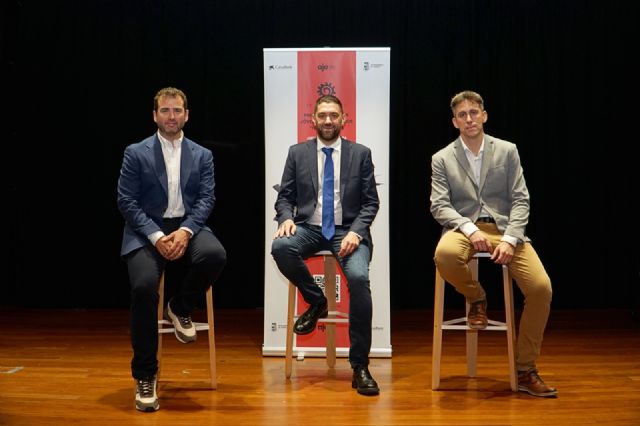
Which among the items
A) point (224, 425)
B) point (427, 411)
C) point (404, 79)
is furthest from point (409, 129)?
point (224, 425)

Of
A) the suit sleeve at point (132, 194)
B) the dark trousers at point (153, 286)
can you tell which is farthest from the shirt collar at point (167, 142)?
the dark trousers at point (153, 286)

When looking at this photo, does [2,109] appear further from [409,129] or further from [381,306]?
[381,306]

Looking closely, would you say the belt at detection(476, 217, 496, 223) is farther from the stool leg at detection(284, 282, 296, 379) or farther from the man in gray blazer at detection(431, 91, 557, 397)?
the stool leg at detection(284, 282, 296, 379)

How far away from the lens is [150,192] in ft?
→ 10.6

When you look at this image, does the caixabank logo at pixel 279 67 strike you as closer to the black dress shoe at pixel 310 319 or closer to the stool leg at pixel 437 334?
the black dress shoe at pixel 310 319

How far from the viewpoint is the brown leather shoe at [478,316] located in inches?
123

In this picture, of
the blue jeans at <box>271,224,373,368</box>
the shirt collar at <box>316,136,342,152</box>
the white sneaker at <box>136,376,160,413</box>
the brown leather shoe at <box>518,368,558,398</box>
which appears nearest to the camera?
the white sneaker at <box>136,376,160,413</box>

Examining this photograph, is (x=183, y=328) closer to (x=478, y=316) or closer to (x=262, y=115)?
(x=478, y=316)

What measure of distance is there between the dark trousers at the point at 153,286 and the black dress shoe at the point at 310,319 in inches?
19.4

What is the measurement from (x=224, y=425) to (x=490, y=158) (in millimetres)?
1756

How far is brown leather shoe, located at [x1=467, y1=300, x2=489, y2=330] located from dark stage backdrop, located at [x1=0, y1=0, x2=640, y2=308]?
2387 mm

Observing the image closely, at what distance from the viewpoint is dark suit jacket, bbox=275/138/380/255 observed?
3447mm

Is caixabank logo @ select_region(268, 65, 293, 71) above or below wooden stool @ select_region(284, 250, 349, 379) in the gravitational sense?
above

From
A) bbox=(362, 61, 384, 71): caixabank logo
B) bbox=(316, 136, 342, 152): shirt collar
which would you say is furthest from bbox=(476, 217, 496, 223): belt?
bbox=(362, 61, 384, 71): caixabank logo
